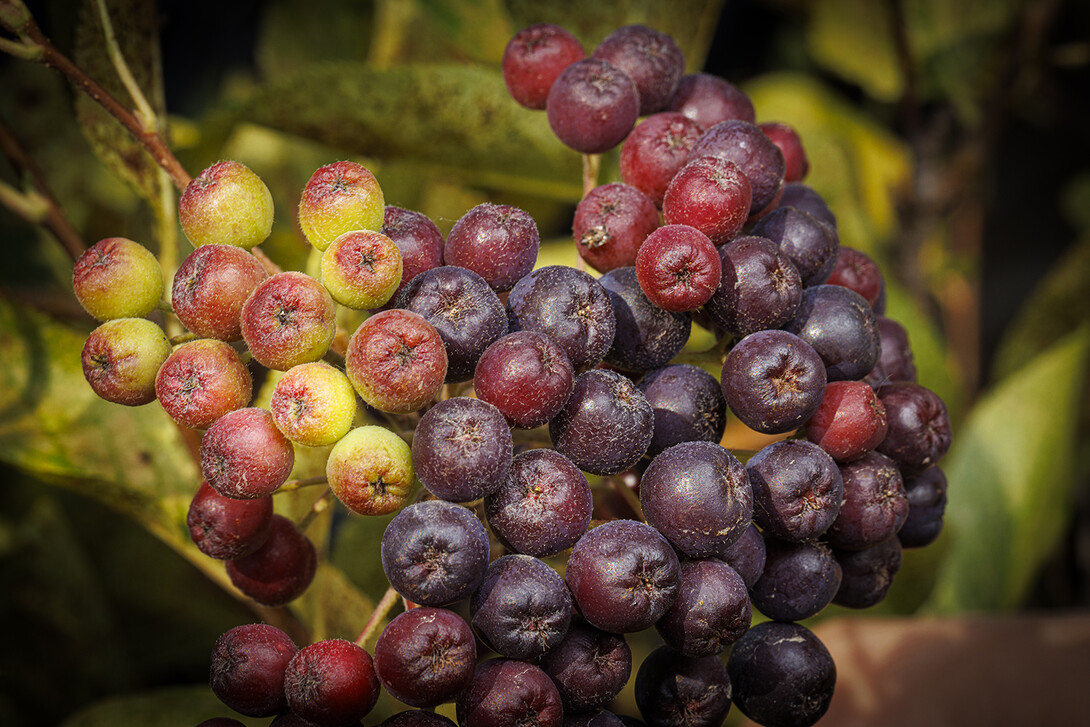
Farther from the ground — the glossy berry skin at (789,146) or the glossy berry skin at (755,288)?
the glossy berry skin at (789,146)

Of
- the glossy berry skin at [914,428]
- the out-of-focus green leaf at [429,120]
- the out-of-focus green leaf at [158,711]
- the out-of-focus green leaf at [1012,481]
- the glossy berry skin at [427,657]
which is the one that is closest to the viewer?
the glossy berry skin at [427,657]

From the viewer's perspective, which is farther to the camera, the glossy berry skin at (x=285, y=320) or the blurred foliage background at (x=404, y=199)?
the blurred foliage background at (x=404, y=199)

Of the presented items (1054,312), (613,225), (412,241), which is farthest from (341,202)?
(1054,312)

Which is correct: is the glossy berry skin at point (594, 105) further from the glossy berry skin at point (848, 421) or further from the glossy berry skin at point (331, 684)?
the glossy berry skin at point (331, 684)

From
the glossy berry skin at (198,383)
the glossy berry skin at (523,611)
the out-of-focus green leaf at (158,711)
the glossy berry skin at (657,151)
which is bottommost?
the out-of-focus green leaf at (158,711)

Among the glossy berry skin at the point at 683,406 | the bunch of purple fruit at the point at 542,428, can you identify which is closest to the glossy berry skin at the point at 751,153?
the bunch of purple fruit at the point at 542,428

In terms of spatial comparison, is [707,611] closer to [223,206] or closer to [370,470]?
[370,470]

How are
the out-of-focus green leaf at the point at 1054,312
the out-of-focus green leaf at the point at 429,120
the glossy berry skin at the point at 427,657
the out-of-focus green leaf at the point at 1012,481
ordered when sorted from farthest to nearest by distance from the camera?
the out-of-focus green leaf at the point at 1054,312
the out-of-focus green leaf at the point at 1012,481
the out-of-focus green leaf at the point at 429,120
the glossy berry skin at the point at 427,657
